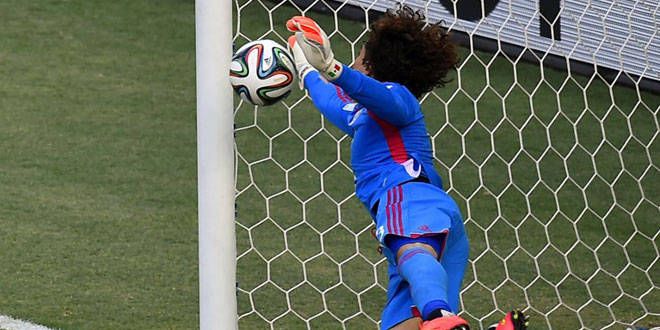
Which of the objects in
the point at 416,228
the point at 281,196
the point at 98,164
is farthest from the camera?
the point at 98,164

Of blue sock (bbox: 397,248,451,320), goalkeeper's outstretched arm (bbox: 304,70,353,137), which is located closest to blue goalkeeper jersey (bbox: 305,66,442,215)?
goalkeeper's outstretched arm (bbox: 304,70,353,137)

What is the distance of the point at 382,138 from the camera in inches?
130

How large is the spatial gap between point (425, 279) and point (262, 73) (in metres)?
0.68

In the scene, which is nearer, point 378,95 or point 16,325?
point 378,95

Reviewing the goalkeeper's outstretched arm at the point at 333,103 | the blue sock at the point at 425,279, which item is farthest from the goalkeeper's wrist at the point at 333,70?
the blue sock at the point at 425,279

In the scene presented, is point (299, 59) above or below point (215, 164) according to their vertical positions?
above

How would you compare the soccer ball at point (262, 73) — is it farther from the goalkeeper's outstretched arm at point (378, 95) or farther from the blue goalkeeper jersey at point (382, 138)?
the goalkeeper's outstretched arm at point (378, 95)

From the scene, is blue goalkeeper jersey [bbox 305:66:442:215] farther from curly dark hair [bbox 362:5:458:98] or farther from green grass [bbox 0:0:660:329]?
green grass [bbox 0:0:660:329]

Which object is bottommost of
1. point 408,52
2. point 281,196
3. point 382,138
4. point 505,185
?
point 505,185

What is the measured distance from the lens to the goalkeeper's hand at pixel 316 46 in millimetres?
3066

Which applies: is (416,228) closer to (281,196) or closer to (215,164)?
(215,164)

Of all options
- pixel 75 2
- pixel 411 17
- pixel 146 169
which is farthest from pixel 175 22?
pixel 411 17

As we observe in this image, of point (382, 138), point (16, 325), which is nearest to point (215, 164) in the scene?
point (382, 138)

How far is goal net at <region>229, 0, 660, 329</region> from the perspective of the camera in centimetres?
455
